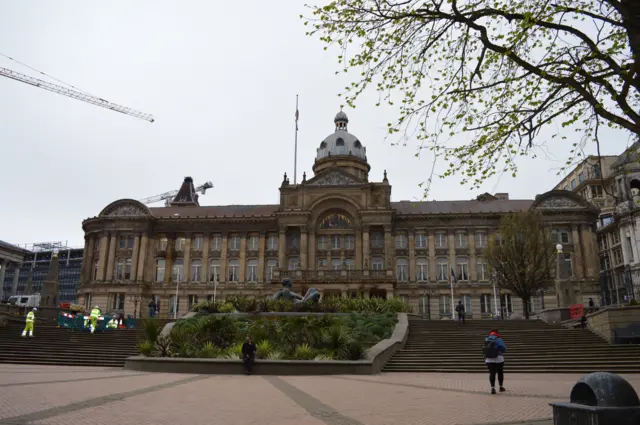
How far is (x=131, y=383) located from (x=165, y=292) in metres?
51.8

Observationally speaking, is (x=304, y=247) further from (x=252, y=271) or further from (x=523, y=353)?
(x=523, y=353)

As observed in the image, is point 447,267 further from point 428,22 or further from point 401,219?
point 428,22

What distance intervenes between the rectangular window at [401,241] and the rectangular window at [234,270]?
20276 millimetres

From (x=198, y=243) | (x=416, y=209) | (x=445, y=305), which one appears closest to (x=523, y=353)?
(x=445, y=305)

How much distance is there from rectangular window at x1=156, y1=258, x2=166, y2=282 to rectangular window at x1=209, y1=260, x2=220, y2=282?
20.5 feet

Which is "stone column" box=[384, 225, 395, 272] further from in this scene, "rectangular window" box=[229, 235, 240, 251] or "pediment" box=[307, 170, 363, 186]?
"rectangular window" box=[229, 235, 240, 251]

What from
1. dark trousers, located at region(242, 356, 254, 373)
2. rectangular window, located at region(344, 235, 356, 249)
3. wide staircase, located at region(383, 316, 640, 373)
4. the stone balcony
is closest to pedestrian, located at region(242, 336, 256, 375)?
dark trousers, located at region(242, 356, 254, 373)

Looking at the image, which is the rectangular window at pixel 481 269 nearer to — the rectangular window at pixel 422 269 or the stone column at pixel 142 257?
the rectangular window at pixel 422 269

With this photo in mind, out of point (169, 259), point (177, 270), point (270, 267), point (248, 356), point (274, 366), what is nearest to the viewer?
point (248, 356)

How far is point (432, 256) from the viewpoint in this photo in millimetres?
62562

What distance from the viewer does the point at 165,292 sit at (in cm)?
6500

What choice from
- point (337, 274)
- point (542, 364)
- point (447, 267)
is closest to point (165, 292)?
point (337, 274)

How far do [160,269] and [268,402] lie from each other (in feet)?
192

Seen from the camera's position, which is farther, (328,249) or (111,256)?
(111,256)
